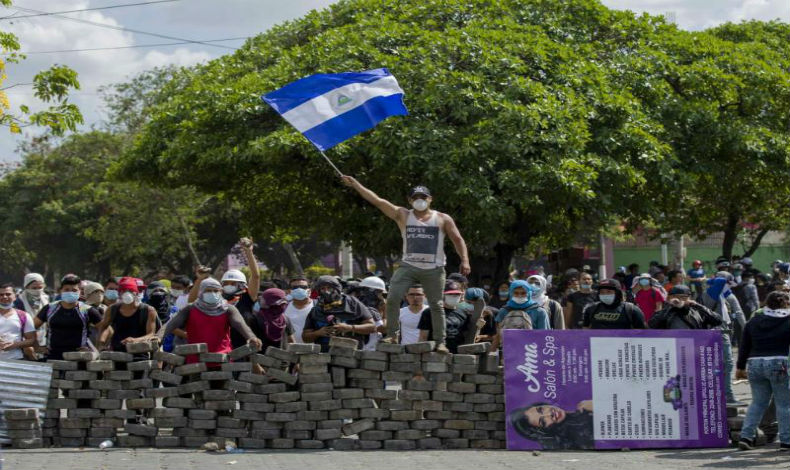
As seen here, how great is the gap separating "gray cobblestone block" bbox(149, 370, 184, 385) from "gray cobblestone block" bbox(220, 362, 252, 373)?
0.43m

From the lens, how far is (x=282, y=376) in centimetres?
1080

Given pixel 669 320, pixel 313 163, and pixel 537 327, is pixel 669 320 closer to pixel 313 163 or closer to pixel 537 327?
pixel 537 327

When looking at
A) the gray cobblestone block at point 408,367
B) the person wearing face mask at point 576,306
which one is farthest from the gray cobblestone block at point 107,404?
the person wearing face mask at point 576,306

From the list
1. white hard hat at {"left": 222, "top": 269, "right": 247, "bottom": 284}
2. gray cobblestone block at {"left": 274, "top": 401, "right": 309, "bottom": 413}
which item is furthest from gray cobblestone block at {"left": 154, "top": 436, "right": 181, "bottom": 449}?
white hard hat at {"left": 222, "top": 269, "right": 247, "bottom": 284}

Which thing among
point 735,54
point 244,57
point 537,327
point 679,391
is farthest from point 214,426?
point 735,54

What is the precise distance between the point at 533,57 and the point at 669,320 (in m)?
10.8

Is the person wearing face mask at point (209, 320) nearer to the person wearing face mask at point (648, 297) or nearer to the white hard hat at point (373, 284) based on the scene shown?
the white hard hat at point (373, 284)

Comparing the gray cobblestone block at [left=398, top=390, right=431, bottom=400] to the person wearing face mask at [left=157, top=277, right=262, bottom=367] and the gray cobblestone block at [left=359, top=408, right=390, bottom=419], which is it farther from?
the person wearing face mask at [left=157, top=277, right=262, bottom=367]

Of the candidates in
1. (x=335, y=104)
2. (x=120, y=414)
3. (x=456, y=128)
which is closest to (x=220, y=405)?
(x=120, y=414)

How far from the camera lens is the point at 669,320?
12.0 m

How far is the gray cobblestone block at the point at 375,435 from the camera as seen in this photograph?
35.5ft

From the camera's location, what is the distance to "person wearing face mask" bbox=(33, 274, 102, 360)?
456 inches

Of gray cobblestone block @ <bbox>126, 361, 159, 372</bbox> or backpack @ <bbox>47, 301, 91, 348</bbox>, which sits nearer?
gray cobblestone block @ <bbox>126, 361, 159, 372</bbox>

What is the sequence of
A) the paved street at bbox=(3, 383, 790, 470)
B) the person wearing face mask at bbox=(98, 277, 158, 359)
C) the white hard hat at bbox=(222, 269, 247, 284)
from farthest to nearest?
the white hard hat at bbox=(222, 269, 247, 284), the person wearing face mask at bbox=(98, 277, 158, 359), the paved street at bbox=(3, 383, 790, 470)
